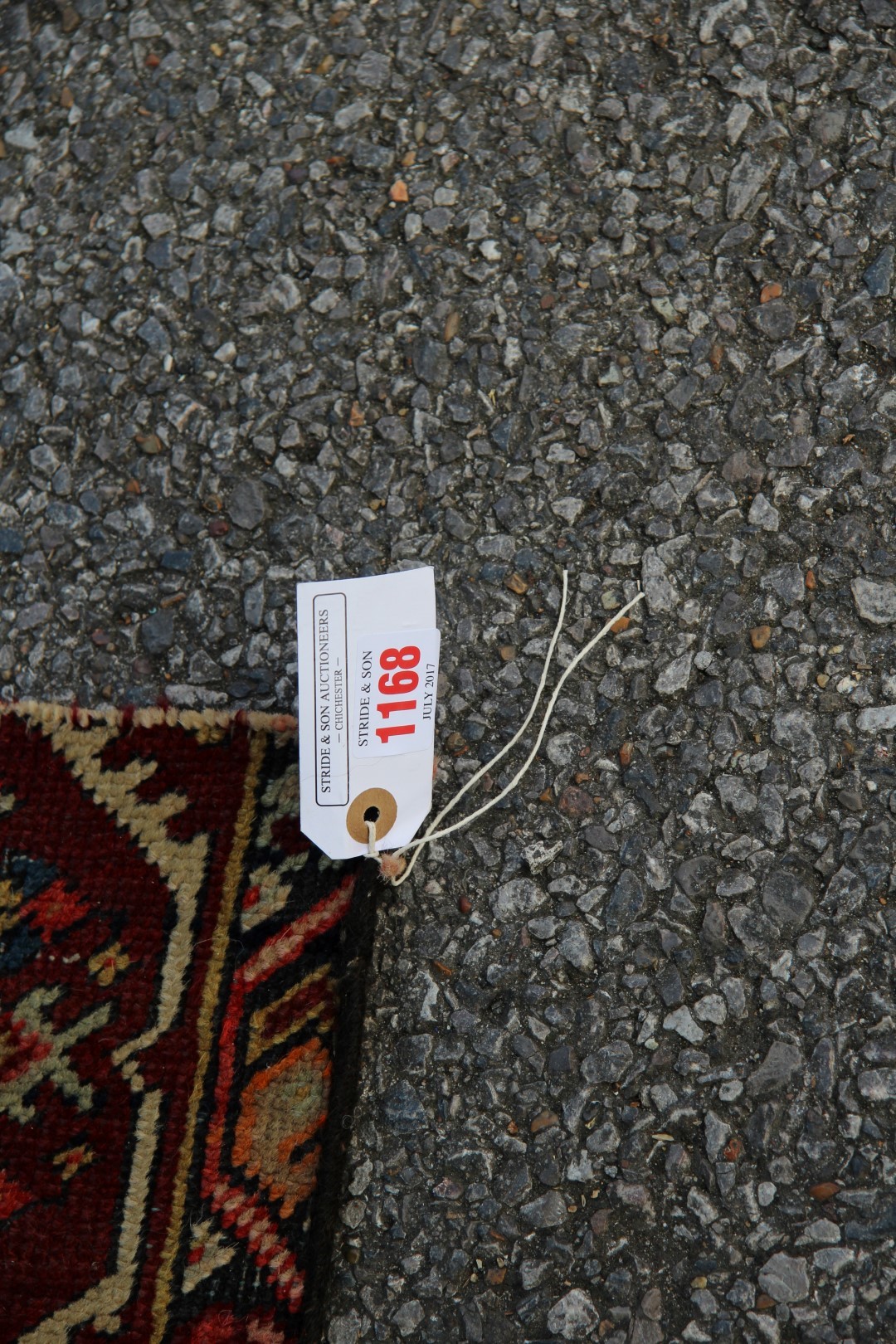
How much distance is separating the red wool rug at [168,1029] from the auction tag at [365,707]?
0.08m

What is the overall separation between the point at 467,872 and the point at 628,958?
0.24 meters

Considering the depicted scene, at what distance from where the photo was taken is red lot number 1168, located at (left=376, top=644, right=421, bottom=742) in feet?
4.49

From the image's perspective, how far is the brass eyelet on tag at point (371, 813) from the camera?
1.35m

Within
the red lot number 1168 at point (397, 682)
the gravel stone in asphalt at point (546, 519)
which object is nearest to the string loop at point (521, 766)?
the gravel stone in asphalt at point (546, 519)

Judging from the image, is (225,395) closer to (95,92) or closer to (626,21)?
(95,92)

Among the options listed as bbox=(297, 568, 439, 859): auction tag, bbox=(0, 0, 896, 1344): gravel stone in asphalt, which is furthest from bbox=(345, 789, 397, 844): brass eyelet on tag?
bbox=(0, 0, 896, 1344): gravel stone in asphalt

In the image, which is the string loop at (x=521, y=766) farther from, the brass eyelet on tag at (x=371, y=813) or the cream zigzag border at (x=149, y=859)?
the cream zigzag border at (x=149, y=859)

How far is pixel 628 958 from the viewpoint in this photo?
138 centimetres

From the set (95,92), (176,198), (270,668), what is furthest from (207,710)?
(95,92)

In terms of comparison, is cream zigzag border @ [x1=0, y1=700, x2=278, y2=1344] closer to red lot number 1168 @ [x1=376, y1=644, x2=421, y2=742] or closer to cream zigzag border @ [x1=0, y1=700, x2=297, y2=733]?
cream zigzag border @ [x1=0, y1=700, x2=297, y2=733]

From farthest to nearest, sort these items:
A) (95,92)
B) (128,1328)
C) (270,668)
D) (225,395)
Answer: (95,92) < (225,395) < (270,668) < (128,1328)

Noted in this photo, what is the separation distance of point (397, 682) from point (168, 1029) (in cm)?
54

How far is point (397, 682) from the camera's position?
1368mm

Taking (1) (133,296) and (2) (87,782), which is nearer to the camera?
(2) (87,782)
